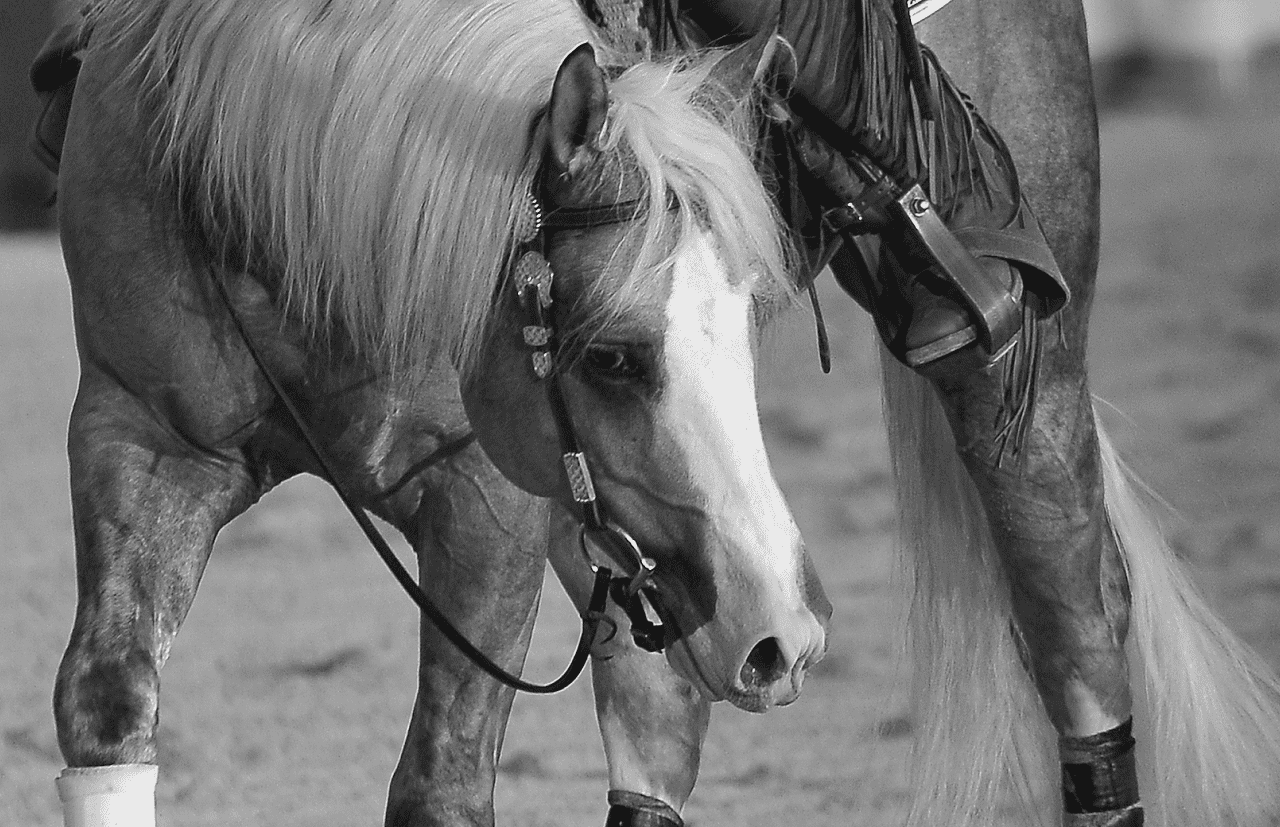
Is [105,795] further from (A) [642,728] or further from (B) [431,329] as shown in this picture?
(A) [642,728]

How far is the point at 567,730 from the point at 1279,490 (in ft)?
7.28

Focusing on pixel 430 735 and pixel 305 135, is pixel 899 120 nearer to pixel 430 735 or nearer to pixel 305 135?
pixel 305 135

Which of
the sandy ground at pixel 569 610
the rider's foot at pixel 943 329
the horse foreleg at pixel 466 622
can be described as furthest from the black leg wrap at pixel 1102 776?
the horse foreleg at pixel 466 622

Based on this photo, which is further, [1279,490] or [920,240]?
[1279,490]

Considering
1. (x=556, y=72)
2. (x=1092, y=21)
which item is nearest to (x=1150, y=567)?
(x=556, y=72)

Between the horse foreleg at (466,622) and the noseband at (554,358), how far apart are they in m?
0.31

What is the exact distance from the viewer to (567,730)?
148 inches

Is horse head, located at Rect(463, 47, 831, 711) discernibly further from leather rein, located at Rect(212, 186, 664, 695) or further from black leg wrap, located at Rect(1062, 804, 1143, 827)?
black leg wrap, located at Rect(1062, 804, 1143, 827)

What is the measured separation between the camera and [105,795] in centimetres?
210

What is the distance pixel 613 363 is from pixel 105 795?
0.72m

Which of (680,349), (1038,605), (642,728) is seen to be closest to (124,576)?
(680,349)

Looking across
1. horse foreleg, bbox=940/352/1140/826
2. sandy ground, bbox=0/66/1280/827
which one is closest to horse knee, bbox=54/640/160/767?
sandy ground, bbox=0/66/1280/827

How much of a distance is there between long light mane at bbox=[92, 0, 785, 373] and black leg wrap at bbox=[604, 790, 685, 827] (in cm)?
85

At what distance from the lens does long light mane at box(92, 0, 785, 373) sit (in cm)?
202
